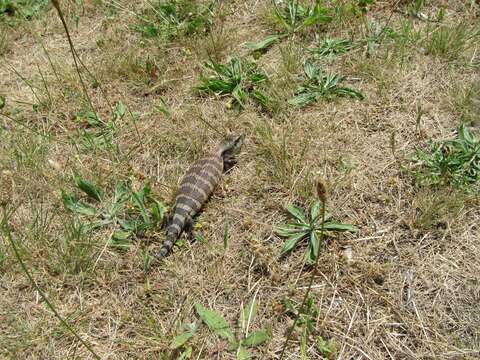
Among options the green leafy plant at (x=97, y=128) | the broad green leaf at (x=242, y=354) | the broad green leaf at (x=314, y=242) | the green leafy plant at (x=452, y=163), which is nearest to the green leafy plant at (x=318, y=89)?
the green leafy plant at (x=452, y=163)

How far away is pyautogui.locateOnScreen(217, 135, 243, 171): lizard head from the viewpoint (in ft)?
12.8

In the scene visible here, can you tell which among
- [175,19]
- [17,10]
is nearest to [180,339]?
[175,19]

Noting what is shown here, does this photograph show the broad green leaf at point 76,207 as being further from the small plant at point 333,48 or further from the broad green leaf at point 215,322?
the small plant at point 333,48

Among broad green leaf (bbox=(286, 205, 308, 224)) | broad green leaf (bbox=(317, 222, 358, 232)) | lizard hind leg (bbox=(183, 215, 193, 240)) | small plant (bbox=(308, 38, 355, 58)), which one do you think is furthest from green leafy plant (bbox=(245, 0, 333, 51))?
broad green leaf (bbox=(317, 222, 358, 232))

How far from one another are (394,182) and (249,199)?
120cm

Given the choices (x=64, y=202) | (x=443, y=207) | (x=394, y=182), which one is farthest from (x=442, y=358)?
(x=64, y=202)

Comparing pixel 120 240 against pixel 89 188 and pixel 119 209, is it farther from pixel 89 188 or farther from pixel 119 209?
pixel 89 188

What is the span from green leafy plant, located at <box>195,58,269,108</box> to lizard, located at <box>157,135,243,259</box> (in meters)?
0.56

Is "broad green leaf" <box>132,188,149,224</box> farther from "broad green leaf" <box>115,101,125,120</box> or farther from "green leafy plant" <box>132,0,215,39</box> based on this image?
"green leafy plant" <box>132,0,215,39</box>

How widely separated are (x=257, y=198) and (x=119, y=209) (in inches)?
46.4

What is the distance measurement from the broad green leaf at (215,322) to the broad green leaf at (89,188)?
4.53ft

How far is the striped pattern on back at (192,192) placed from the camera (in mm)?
3367

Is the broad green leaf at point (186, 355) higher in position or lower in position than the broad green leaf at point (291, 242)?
lower

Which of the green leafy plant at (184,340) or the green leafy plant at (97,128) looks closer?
the green leafy plant at (184,340)
